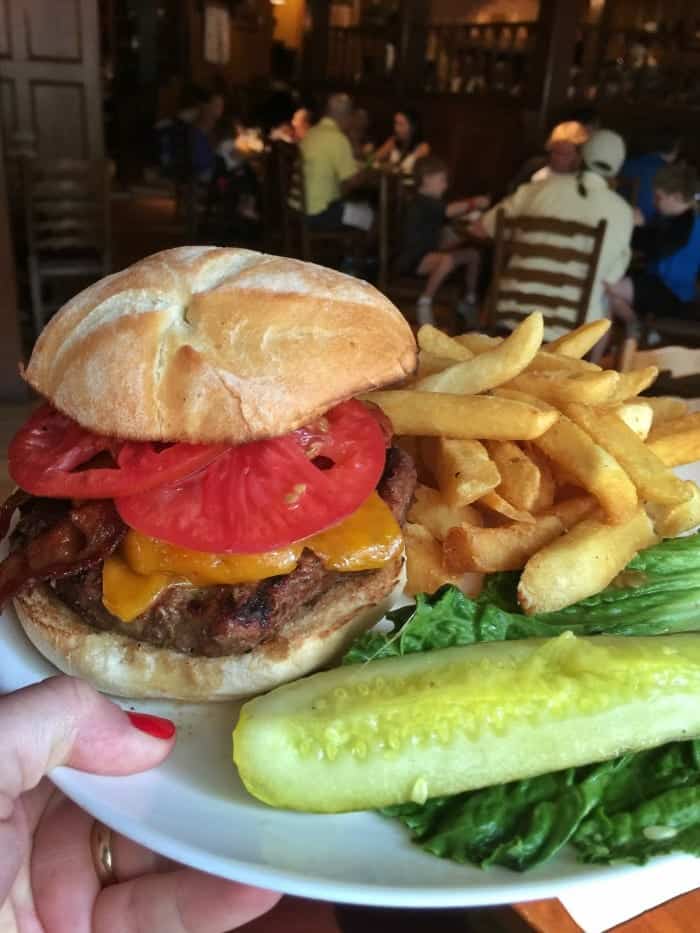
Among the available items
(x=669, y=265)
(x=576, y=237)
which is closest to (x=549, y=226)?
(x=576, y=237)

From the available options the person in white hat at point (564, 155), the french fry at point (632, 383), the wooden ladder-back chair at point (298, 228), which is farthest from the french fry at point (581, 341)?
the wooden ladder-back chair at point (298, 228)

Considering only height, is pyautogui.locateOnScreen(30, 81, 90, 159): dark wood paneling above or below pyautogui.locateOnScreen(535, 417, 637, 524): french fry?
above

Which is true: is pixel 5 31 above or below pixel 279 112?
above

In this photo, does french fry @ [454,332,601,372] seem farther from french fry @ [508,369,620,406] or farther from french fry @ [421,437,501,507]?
french fry @ [421,437,501,507]

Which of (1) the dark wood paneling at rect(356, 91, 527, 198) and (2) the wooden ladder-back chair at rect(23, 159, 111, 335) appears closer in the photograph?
(2) the wooden ladder-back chair at rect(23, 159, 111, 335)

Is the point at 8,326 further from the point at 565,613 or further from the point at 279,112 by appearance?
the point at 279,112

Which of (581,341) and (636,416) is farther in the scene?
(581,341)

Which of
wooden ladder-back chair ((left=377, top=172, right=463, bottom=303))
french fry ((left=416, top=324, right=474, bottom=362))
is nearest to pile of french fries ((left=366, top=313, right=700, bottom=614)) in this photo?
french fry ((left=416, top=324, right=474, bottom=362))
